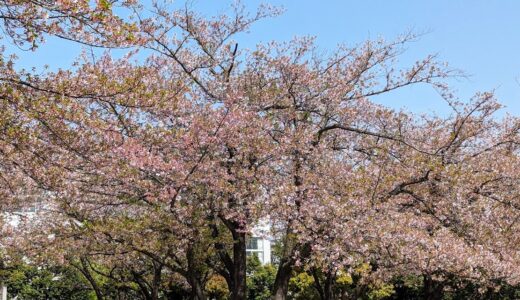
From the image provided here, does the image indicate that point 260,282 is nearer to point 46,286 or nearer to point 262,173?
point 46,286

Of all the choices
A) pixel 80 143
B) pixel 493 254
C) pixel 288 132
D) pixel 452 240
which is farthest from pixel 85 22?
pixel 493 254

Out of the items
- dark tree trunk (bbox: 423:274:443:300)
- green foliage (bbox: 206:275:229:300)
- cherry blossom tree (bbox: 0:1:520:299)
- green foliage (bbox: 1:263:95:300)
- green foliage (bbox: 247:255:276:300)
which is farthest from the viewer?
green foliage (bbox: 247:255:276:300)

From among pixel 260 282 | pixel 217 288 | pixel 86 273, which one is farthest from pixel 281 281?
pixel 260 282

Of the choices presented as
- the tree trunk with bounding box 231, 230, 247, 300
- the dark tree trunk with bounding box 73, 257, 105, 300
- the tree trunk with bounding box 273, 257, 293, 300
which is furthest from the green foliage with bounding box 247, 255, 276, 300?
the tree trunk with bounding box 231, 230, 247, 300

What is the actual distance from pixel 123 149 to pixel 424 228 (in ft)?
20.1

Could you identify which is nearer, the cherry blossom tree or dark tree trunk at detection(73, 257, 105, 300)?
the cherry blossom tree

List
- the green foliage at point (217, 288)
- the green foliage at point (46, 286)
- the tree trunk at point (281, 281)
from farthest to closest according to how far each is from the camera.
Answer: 1. the green foliage at point (46, 286)
2. the green foliage at point (217, 288)
3. the tree trunk at point (281, 281)

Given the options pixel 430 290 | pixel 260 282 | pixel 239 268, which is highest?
pixel 260 282

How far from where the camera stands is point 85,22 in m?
5.09

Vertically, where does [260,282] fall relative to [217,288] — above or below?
above

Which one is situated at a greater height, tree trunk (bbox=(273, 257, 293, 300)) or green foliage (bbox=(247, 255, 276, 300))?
green foliage (bbox=(247, 255, 276, 300))

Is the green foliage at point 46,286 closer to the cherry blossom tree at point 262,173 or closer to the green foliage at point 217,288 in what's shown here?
the green foliage at point 217,288

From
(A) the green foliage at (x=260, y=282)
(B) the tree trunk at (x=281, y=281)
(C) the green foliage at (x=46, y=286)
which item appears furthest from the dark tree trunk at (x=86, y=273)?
(A) the green foliage at (x=260, y=282)

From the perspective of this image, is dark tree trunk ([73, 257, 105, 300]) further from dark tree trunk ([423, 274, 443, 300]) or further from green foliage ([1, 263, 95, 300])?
dark tree trunk ([423, 274, 443, 300])
